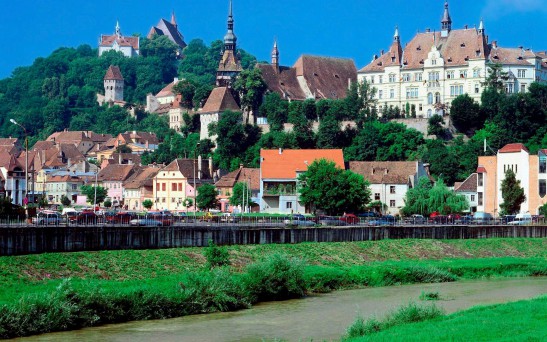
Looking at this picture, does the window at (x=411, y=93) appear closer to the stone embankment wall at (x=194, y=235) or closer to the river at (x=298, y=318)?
the stone embankment wall at (x=194, y=235)

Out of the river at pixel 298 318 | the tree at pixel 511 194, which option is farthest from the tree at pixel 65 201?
A: the river at pixel 298 318

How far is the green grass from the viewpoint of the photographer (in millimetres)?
26172

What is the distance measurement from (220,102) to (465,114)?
31678 millimetres

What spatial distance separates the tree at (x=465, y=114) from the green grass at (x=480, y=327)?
8265 centimetres

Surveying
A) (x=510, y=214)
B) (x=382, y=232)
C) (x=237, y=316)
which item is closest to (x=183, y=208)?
(x=510, y=214)

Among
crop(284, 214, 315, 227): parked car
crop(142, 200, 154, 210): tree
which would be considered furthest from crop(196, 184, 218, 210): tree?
crop(284, 214, 315, 227): parked car

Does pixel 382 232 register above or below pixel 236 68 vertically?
below

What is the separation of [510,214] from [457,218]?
10497mm

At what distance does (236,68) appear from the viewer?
148000mm

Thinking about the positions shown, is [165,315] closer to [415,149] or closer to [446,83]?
[415,149]

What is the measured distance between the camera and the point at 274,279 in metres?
40.2

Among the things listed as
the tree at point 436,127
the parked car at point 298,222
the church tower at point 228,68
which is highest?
the church tower at point 228,68

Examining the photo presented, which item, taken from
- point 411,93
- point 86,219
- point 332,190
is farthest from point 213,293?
point 411,93

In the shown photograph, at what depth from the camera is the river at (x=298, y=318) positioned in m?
31.8
